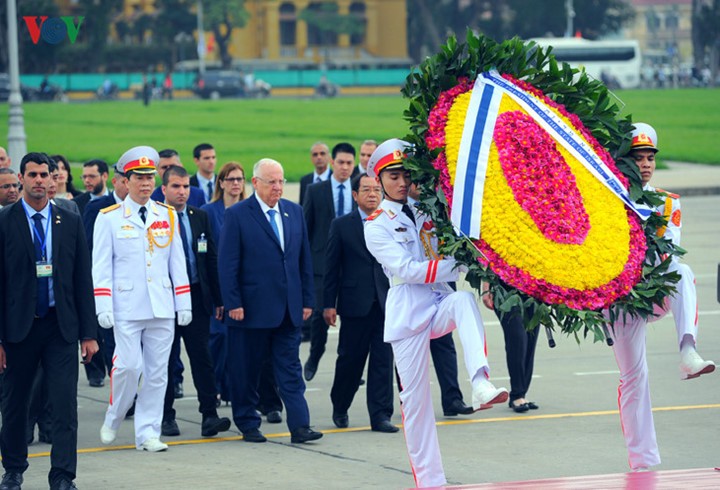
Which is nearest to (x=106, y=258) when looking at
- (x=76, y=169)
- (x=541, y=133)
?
(x=541, y=133)

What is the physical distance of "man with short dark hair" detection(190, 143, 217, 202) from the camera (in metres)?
13.9

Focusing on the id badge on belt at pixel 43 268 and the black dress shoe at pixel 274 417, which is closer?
the id badge on belt at pixel 43 268

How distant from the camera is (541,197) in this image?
23.7 feet

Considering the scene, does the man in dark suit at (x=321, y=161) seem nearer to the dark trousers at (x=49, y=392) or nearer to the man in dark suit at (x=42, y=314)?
the man in dark suit at (x=42, y=314)

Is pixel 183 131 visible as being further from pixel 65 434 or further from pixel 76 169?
pixel 65 434

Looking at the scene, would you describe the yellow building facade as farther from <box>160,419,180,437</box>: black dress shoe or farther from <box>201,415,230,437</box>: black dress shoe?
<box>201,415,230,437</box>: black dress shoe

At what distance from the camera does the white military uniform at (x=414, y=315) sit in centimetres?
778

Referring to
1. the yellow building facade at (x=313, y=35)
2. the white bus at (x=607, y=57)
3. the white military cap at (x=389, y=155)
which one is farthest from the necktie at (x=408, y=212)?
the yellow building facade at (x=313, y=35)

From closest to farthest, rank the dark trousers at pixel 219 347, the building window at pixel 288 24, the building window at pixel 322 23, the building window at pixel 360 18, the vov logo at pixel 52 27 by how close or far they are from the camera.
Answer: the dark trousers at pixel 219 347 → the vov logo at pixel 52 27 → the building window at pixel 322 23 → the building window at pixel 360 18 → the building window at pixel 288 24

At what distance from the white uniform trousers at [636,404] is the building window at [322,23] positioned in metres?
104

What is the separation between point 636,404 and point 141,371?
3.58 meters

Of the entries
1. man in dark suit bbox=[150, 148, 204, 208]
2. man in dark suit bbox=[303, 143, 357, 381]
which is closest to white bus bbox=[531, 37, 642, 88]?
man in dark suit bbox=[303, 143, 357, 381]

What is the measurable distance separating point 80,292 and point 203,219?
2308mm

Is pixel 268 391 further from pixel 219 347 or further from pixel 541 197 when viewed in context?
Result: pixel 541 197
